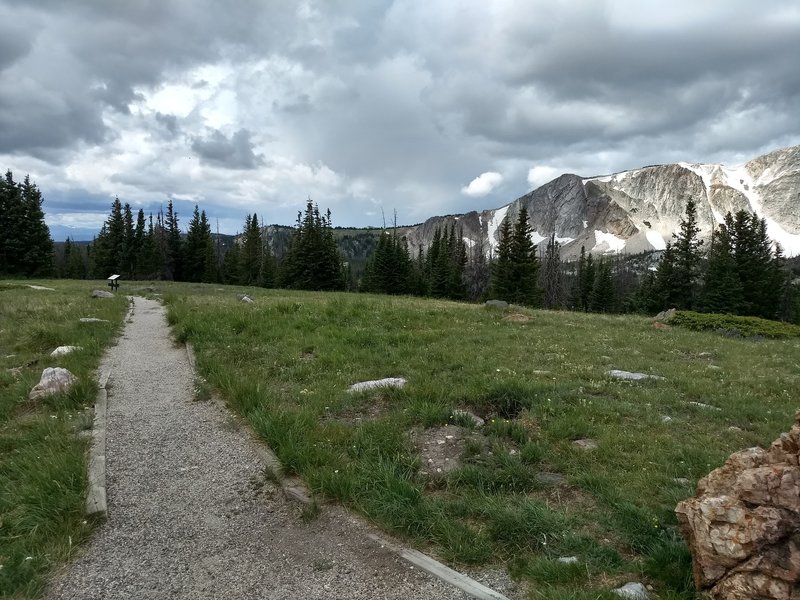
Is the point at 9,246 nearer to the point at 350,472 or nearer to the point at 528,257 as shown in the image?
the point at 528,257

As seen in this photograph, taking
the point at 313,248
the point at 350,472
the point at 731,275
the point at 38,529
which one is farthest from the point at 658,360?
the point at 313,248

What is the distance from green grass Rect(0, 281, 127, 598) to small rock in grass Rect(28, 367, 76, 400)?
17 cm

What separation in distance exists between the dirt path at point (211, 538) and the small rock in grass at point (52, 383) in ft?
5.96

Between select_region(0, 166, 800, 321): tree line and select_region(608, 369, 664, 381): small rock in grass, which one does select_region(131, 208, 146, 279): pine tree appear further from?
select_region(608, 369, 664, 381): small rock in grass

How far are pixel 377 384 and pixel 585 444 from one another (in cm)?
405

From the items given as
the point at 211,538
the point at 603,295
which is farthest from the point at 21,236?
the point at 603,295

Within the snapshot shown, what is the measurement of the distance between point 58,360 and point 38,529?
24.6 ft

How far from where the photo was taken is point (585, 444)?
276 inches

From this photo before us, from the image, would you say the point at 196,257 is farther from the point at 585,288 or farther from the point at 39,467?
the point at 39,467

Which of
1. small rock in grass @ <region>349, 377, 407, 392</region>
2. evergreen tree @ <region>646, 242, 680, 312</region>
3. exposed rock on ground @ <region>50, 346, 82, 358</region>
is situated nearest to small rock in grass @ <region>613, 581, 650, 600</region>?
small rock in grass @ <region>349, 377, 407, 392</region>

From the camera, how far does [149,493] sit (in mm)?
6105

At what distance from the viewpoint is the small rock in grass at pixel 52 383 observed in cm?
891

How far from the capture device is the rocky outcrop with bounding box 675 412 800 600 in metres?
3.50

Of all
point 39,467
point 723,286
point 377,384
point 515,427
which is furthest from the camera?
point 723,286
